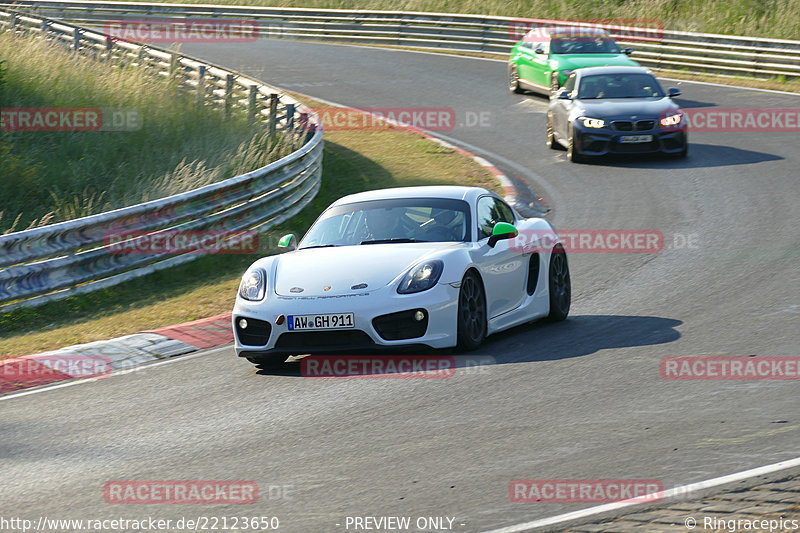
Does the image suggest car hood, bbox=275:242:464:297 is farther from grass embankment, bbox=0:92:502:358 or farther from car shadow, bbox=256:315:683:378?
grass embankment, bbox=0:92:502:358

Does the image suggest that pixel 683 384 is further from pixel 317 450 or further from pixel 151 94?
pixel 151 94

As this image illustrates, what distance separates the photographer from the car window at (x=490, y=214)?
33.2 ft

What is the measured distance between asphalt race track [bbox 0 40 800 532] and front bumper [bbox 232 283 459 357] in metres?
0.30

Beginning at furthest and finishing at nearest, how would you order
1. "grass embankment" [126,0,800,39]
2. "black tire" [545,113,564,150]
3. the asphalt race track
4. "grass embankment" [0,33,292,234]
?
"grass embankment" [126,0,800,39]
"black tire" [545,113,564,150]
"grass embankment" [0,33,292,234]
the asphalt race track

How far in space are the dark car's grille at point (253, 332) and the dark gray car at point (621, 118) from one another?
12.0 meters

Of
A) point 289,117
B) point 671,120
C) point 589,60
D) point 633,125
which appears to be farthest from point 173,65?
point 671,120

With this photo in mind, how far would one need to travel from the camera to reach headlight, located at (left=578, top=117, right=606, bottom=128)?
787 inches

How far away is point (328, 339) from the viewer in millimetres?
8781

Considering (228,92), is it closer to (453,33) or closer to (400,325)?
(400,325)

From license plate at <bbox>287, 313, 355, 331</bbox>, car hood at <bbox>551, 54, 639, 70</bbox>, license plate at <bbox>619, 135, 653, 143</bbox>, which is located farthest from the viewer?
car hood at <bbox>551, 54, 639, 70</bbox>

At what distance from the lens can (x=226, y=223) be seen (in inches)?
581

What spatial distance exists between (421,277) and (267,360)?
136 cm

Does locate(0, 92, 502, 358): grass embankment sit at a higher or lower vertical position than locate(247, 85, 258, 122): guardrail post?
lower

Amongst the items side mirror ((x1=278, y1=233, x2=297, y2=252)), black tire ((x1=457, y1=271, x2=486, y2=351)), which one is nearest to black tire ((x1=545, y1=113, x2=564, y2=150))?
side mirror ((x1=278, y1=233, x2=297, y2=252))
